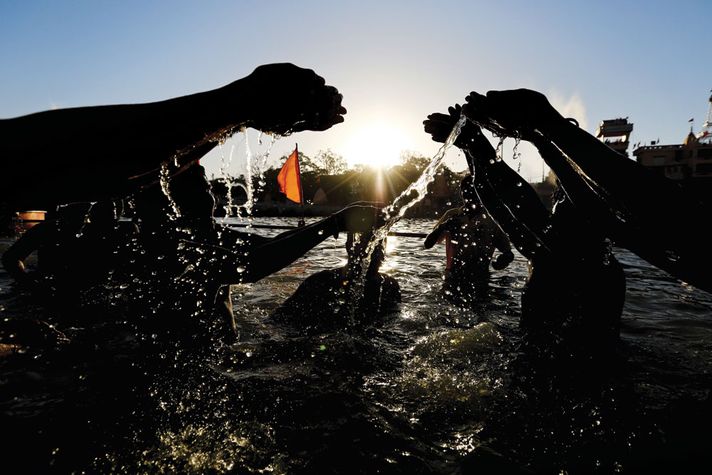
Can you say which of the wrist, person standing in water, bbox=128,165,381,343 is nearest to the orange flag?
person standing in water, bbox=128,165,381,343

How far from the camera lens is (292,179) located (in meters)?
15.1

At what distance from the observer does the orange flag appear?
14430 mm

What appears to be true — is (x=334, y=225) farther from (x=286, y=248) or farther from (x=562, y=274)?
(x=562, y=274)

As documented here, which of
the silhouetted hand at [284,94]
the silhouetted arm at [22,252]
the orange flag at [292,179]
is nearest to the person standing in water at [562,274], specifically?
the silhouetted hand at [284,94]

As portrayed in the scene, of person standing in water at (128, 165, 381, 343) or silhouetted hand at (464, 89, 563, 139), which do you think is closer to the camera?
silhouetted hand at (464, 89, 563, 139)

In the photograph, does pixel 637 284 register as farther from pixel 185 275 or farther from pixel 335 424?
pixel 185 275

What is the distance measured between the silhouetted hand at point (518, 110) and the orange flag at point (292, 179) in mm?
12597

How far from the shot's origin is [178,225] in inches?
96.9

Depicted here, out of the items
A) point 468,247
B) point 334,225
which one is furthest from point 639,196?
point 468,247

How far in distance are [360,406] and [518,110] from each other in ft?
6.21

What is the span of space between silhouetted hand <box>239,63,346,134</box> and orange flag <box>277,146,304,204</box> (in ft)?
42.5

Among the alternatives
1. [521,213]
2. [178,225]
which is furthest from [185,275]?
[521,213]

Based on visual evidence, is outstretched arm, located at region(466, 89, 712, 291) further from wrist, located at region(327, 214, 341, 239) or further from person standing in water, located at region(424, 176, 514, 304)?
person standing in water, located at region(424, 176, 514, 304)

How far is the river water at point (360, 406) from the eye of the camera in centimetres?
147
